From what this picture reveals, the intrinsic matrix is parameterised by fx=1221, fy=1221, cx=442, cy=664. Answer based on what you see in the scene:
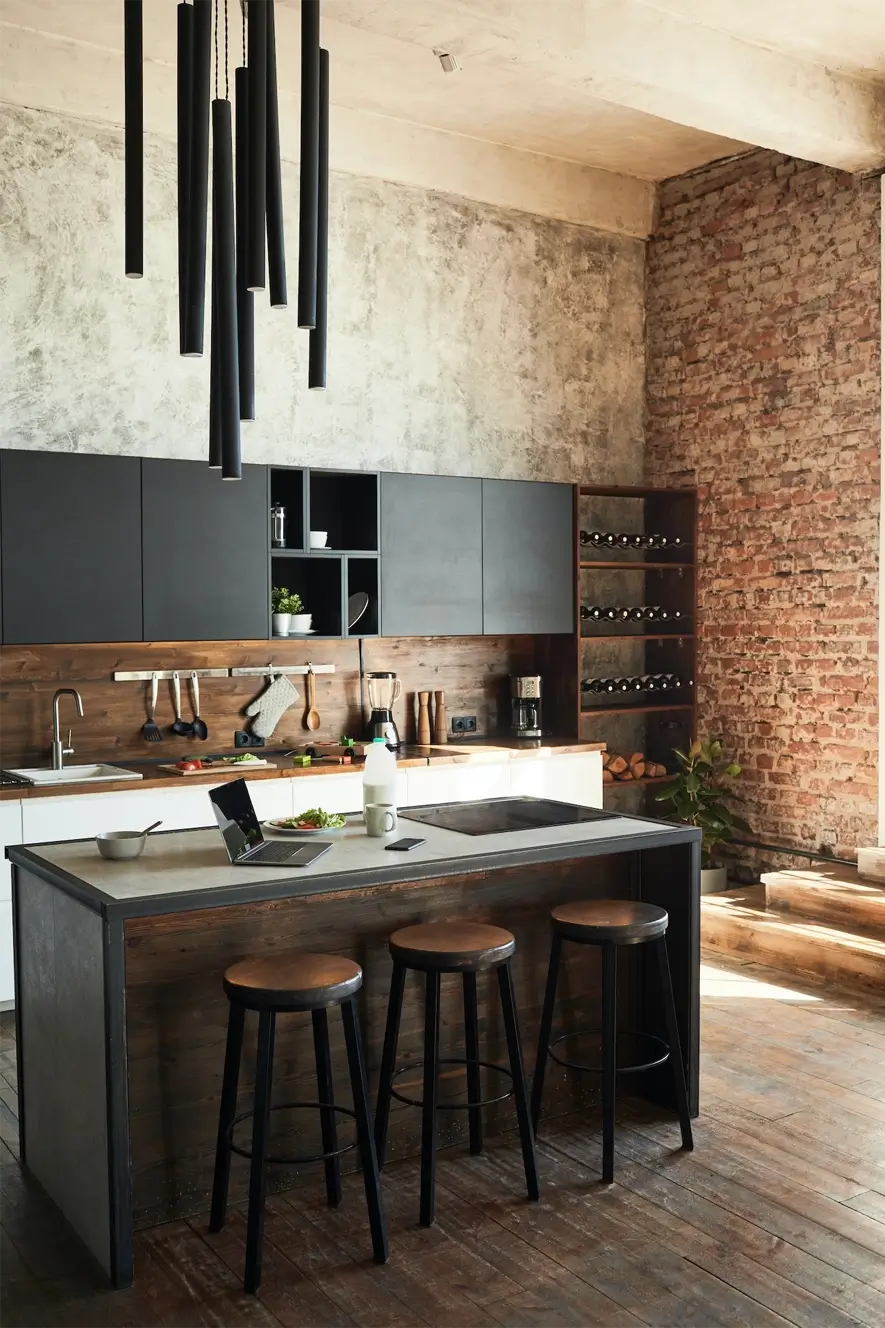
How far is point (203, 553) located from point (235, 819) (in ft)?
8.49

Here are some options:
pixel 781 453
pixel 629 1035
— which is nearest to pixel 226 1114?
pixel 629 1035

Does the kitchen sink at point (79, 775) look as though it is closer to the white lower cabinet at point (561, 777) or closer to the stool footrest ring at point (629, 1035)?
the white lower cabinet at point (561, 777)

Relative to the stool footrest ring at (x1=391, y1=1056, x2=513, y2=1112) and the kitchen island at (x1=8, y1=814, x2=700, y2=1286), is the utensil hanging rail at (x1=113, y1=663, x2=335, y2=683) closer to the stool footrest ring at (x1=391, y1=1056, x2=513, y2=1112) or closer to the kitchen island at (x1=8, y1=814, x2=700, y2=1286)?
the kitchen island at (x1=8, y1=814, x2=700, y2=1286)

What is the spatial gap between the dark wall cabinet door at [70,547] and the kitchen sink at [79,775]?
0.65m

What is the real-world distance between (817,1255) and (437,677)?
173 inches

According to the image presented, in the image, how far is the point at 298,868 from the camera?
3.52 m

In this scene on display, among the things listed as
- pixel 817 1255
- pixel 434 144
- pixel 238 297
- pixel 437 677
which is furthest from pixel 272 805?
pixel 434 144

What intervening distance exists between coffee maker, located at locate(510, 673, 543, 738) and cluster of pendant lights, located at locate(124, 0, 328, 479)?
392cm

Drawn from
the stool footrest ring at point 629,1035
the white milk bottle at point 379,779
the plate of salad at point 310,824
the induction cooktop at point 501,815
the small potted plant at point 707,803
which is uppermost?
the white milk bottle at point 379,779

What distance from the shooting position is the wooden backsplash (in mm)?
5965

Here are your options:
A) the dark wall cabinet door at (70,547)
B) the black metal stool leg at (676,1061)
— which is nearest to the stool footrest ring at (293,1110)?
the black metal stool leg at (676,1061)

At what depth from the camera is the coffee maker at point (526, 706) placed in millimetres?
7320

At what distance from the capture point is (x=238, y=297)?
3566 mm

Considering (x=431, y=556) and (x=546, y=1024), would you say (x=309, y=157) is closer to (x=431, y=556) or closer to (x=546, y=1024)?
(x=546, y=1024)
